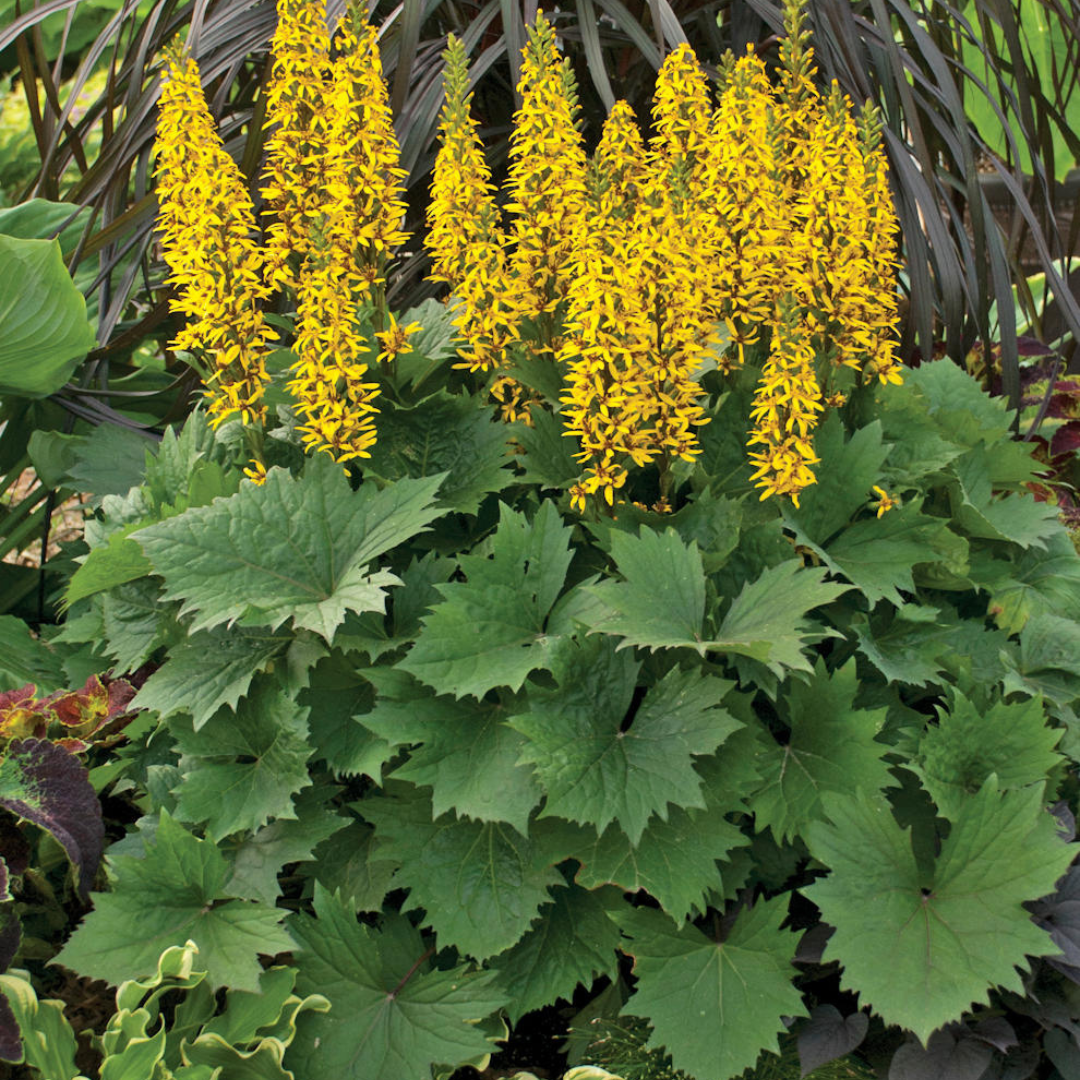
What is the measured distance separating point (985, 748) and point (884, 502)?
340mm

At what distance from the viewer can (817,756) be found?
137cm

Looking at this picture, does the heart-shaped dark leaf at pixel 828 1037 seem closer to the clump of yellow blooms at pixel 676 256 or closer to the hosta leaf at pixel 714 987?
the hosta leaf at pixel 714 987

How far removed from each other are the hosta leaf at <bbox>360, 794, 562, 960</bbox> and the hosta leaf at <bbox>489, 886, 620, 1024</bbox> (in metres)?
0.06

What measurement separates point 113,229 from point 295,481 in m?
1.01

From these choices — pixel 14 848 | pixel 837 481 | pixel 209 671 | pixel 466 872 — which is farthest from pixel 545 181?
pixel 14 848

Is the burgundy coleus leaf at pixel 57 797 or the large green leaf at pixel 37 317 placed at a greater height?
the large green leaf at pixel 37 317

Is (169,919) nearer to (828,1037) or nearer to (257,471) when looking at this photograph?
(257,471)

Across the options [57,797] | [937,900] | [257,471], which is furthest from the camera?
[257,471]

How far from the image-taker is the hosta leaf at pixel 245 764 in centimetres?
135

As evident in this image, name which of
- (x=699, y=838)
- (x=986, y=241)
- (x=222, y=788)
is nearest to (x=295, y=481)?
(x=222, y=788)

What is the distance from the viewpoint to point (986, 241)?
2.19 meters

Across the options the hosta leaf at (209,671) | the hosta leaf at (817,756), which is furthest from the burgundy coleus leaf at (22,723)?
the hosta leaf at (817,756)

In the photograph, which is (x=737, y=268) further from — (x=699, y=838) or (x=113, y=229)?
(x=113, y=229)

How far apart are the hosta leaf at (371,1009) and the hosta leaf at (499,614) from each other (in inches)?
12.7
